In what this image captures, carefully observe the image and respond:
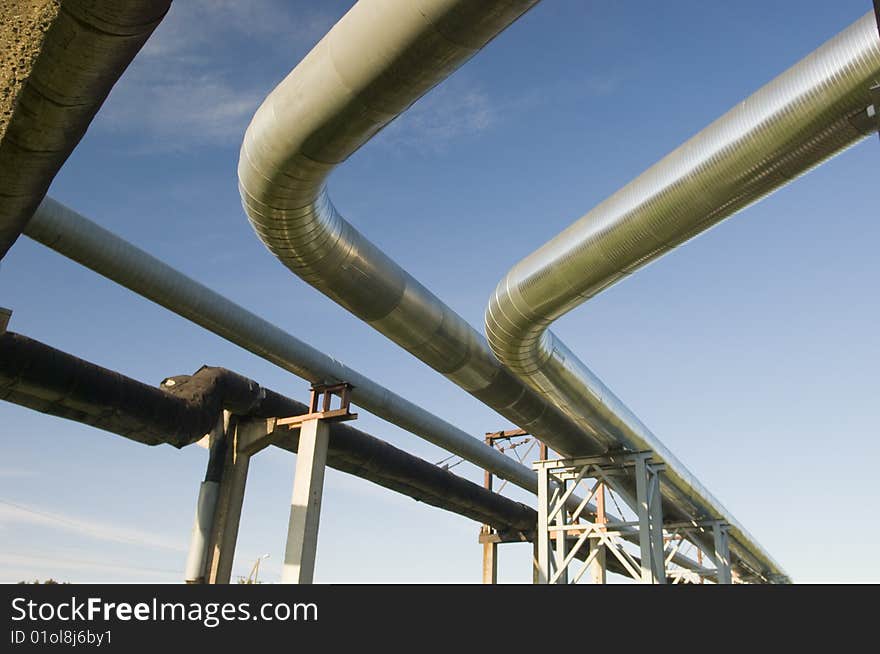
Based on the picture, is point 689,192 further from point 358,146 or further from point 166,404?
point 166,404

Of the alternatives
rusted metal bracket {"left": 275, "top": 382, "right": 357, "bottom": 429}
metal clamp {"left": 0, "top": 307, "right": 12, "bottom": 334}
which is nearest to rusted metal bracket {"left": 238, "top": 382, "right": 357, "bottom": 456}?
rusted metal bracket {"left": 275, "top": 382, "right": 357, "bottom": 429}

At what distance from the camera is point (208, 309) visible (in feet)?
37.7

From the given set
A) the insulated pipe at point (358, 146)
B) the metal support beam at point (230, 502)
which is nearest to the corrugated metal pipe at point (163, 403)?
the metal support beam at point (230, 502)

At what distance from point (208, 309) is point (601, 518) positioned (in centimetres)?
944

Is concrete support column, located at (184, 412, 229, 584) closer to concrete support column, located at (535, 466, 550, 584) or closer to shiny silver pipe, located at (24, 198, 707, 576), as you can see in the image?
shiny silver pipe, located at (24, 198, 707, 576)

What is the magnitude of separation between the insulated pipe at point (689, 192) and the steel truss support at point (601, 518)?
3735mm

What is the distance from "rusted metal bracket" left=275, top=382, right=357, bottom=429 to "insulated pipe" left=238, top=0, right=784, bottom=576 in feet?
8.43

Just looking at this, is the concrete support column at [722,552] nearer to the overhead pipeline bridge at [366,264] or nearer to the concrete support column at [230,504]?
the overhead pipeline bridge at [366,264]

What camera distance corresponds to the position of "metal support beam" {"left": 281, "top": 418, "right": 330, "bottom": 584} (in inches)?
472

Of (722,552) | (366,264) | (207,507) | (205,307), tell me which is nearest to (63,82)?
(366,264)

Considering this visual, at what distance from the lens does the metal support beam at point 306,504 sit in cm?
1200
